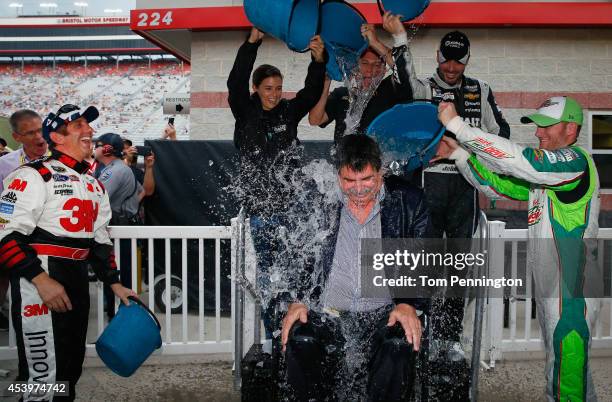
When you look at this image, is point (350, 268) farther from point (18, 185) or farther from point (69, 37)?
point (69, 37)

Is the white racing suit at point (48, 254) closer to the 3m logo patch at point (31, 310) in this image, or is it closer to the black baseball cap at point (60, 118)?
the 3m logo patch at point (31, 310)

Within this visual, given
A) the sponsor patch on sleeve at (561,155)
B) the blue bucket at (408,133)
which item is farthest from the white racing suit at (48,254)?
the sponsor patch on sleeve at (561,155)

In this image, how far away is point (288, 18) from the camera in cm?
340

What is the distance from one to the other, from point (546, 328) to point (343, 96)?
2.11 metres

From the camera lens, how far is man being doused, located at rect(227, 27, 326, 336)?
382cm

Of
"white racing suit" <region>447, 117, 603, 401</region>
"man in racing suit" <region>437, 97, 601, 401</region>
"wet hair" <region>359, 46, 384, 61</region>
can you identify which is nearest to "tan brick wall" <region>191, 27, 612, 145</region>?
"wet hair" <region>359, 46, 384, 61</region>

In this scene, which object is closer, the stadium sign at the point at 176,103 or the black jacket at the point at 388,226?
the black jacket at the point at 388,226

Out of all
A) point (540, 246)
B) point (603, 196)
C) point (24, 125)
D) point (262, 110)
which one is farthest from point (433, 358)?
point (603, 196)

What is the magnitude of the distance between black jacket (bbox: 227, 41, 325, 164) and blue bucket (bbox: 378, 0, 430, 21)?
1.94ft

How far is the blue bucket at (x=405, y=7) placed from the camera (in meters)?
3.80

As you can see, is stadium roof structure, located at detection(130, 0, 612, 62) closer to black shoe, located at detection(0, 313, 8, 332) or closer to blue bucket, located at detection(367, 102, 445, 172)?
blue bucket, located at detection(367, 102, 445, 172)

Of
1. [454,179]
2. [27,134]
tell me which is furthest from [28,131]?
[454,179]

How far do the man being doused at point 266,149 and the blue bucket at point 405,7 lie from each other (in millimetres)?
542

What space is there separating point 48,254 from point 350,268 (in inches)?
61.0
